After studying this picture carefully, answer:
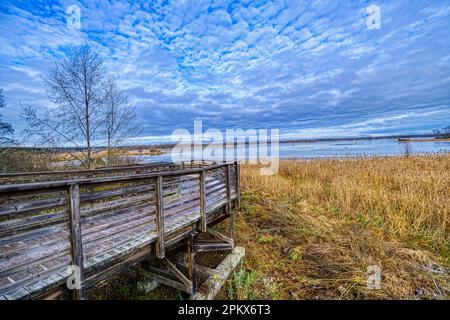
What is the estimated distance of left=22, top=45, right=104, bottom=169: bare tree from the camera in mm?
9734

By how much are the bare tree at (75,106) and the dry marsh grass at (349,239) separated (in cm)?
910

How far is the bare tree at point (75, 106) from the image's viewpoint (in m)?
9.73

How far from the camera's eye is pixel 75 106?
1049 centimetres

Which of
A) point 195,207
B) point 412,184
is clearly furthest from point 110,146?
point 412,184

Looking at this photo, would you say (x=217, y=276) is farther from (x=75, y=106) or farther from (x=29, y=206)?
(x=75, y=106)

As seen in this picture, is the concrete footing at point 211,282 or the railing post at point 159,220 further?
the concrete footing at point 211,282

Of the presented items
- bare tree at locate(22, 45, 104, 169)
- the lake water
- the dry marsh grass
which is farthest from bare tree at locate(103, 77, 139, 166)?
the lake water

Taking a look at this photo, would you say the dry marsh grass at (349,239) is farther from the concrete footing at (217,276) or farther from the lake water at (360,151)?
the lake water at (360,151)

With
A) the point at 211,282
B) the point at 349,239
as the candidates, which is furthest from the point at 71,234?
the point at 349,239

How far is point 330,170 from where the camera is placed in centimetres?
1443

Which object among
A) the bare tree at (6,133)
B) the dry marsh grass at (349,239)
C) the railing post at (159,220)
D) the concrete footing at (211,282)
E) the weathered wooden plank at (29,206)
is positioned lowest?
the concrete footing at (211,282)

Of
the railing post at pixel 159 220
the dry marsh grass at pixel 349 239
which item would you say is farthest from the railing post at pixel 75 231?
the dry marsh grass at pixel 349 239
